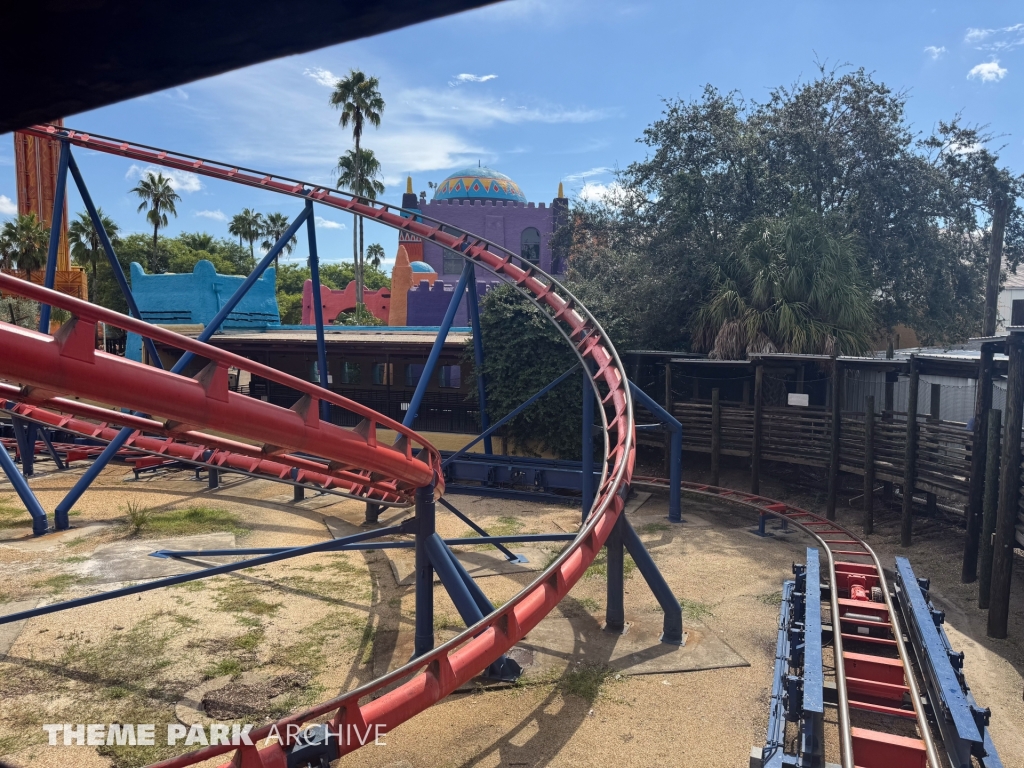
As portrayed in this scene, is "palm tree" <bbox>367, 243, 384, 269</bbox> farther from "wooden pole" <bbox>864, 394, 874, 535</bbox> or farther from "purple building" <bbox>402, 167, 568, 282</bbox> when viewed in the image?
"wooden pole" <bbox>864, 394, 874, 535</bbox>

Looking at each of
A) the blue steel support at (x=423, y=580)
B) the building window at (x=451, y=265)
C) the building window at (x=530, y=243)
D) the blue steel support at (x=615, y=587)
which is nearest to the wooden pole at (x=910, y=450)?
the blue steel support at (x=615, y=587)

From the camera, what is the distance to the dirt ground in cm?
667

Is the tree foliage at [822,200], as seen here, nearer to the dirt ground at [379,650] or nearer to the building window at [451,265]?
the dirt ground at [379,650]

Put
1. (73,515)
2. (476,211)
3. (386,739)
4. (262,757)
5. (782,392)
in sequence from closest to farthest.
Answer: (262,757) < (386,739) < (73,515) < (782,392) < (476,211)

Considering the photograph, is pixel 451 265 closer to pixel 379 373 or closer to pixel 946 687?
pixel 379 373

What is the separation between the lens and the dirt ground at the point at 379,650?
667cm

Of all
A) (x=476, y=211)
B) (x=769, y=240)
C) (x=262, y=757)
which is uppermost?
(x=476, y=211)

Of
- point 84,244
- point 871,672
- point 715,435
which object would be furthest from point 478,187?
point 871,672

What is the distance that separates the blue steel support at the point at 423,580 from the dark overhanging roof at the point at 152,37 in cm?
694

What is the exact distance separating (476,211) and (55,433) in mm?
33520

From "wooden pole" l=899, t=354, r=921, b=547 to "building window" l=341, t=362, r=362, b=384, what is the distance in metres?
16.9

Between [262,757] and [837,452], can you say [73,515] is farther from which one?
[837,452]

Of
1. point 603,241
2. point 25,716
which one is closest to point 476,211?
point 603,241

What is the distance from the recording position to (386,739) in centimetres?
666
